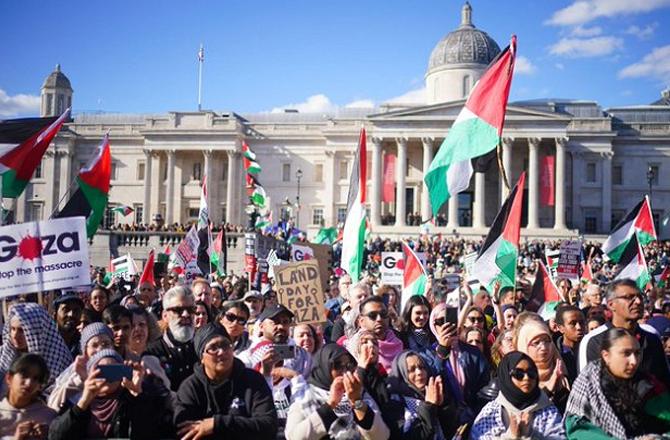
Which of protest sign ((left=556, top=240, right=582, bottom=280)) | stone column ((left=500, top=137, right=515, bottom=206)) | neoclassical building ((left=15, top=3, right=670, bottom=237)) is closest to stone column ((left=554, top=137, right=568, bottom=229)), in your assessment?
neoclassical building ((left=15, top=3, right=670, bottom=237))

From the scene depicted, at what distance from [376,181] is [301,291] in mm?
45712

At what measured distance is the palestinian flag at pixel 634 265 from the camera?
1300cm

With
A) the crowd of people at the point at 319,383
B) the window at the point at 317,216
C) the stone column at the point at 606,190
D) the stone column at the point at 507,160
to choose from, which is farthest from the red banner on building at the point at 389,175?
the crowd of people at the point at 319,383

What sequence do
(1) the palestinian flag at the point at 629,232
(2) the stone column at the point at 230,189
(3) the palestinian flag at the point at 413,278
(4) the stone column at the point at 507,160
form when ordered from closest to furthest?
(3) the palestinian flag at the point at 413,278
(1) the palestinian flag at the point at 629,232
(4) the stone column at the point at 507,160
(2) the stone column at the point at 230,189

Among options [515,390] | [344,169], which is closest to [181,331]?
[515,390]

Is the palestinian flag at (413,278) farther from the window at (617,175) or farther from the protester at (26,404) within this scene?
the window at (617,175)

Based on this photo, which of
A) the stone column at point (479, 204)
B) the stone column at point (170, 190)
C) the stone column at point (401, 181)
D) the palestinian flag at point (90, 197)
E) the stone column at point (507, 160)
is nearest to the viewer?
the palestinian flag at point (90, 197)

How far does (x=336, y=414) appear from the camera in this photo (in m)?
4.75

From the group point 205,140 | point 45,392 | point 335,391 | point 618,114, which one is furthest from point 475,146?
point 618,114

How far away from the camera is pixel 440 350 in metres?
6.34

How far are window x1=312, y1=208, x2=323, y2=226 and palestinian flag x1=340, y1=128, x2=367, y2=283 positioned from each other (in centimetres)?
4575

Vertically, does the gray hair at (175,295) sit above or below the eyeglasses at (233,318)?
above

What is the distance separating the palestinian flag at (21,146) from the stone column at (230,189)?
47076mm

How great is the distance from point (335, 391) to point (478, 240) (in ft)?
150
